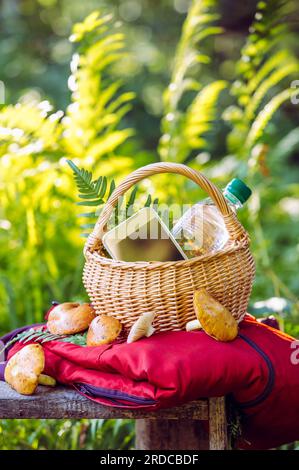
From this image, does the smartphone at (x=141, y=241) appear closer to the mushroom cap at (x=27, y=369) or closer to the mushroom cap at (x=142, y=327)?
the mushroom cap at (x=142, y=327)

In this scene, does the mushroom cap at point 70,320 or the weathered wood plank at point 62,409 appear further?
the mushroom cap at point 70,320

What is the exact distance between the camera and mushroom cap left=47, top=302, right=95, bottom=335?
145 centimetres

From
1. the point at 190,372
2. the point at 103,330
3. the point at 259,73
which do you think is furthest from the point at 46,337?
the point at 259,73

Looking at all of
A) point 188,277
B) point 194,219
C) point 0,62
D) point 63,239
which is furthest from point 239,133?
point 0,62

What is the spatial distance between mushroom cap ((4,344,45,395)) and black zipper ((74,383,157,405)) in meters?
0.11

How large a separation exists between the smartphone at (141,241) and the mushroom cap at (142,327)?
0.16 metres

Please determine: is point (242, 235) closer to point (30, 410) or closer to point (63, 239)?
point (30, 410)

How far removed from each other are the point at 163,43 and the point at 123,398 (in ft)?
21.1

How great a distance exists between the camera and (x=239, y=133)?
10.2ft

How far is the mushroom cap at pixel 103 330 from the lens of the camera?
1.35 metres

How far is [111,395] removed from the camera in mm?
1271

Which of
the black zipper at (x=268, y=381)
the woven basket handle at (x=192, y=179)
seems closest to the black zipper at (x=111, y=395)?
the black zipper at (x=268, y=381)

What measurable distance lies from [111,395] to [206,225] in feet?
1.58

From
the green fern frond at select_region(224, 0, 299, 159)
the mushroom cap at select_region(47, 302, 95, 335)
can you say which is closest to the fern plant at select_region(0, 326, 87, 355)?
the mushroom cap at select_region(47, 302, 95, 335)
